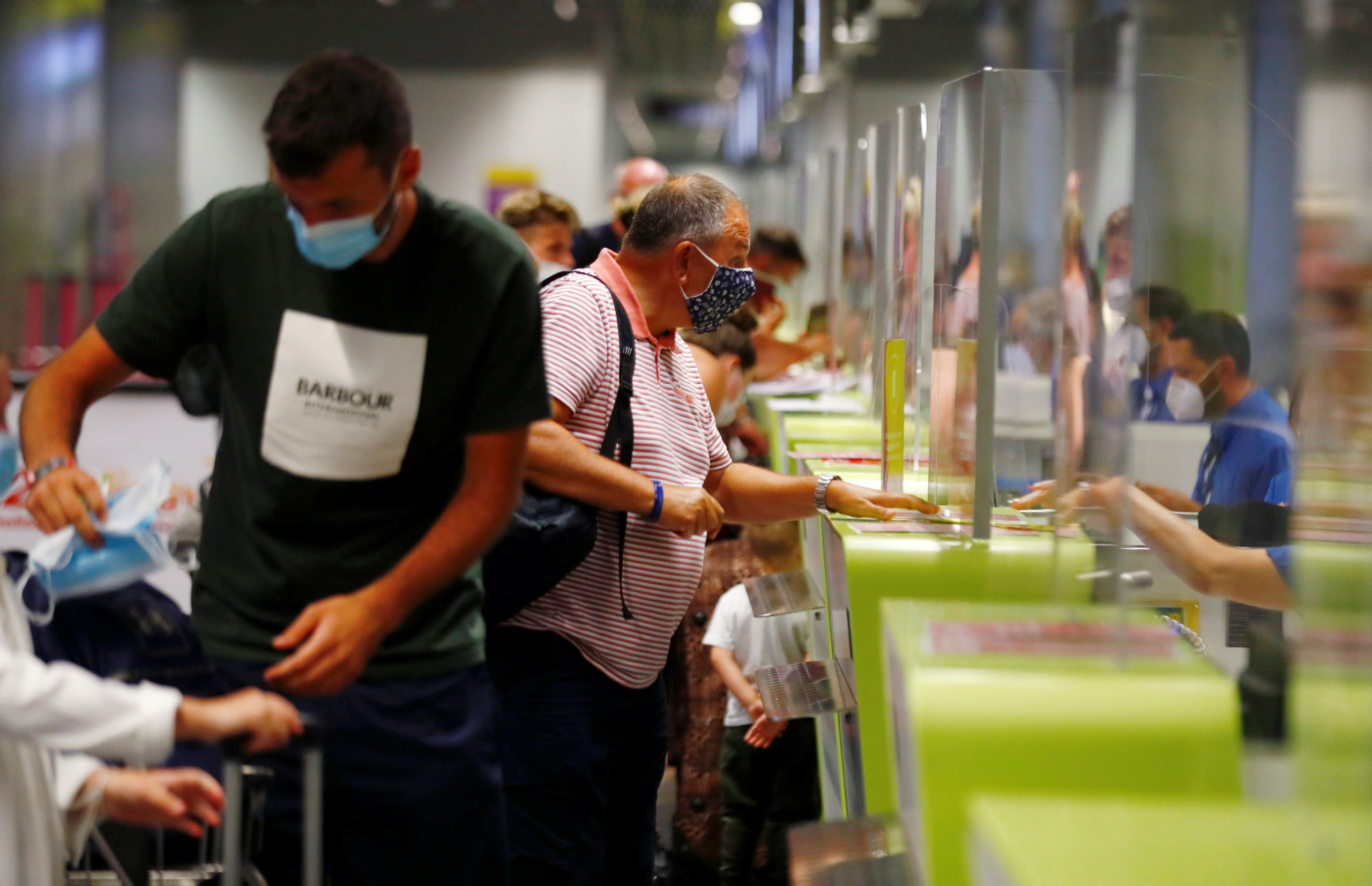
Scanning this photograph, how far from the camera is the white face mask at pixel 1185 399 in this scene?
3412 millimetres

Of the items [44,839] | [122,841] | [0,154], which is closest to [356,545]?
[44,839]

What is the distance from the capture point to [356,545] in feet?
5.48

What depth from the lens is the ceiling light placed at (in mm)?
10938

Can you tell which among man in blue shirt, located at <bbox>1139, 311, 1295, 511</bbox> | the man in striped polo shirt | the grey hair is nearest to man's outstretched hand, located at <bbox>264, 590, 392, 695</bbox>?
the man in striped polo shirt

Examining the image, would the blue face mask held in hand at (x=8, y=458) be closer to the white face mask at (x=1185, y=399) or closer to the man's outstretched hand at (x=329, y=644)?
the man's outstretched hand at (x=329, y=644)

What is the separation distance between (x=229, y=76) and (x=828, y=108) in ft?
19.0

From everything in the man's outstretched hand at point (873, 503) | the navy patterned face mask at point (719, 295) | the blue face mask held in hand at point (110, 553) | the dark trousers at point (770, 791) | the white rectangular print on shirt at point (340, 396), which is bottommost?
the dark trousers at point (770, 791)

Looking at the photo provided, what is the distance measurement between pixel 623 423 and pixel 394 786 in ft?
2.75

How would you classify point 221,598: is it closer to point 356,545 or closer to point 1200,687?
point 356,545

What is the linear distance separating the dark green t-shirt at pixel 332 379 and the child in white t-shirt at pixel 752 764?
191 centimetres

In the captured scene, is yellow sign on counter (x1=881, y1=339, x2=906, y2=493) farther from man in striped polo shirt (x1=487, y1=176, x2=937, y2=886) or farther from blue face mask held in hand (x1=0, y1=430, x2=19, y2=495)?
blue face mask held in hand (x1=0, y1=430, x2=19, y2=495)

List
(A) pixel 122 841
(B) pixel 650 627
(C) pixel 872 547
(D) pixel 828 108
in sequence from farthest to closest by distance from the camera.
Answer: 1. (D) pixel 828 108
2. (A) pixel 122 841
3. (B) pixel 650 627
4. (C) pixel 872 547

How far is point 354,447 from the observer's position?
1.63 meters

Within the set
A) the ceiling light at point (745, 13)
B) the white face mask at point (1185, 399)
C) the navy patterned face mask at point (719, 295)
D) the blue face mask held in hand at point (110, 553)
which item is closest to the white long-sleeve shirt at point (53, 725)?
the blue face mask held in hand at point (110, 553)
